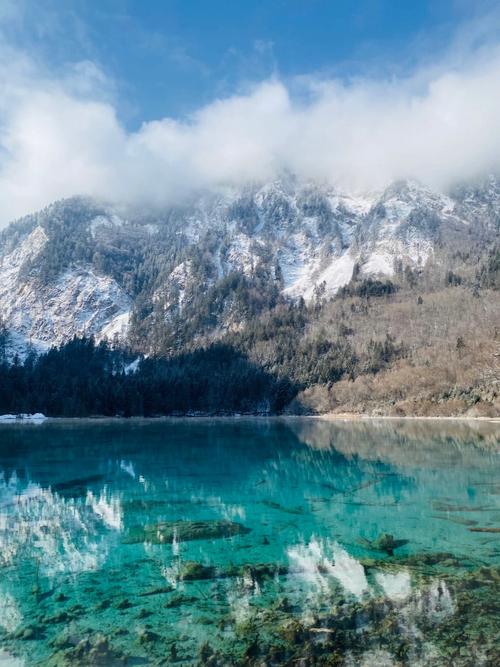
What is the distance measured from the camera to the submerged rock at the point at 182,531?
21703 mm

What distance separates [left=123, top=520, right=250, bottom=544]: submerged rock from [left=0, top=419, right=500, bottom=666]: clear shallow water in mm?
143

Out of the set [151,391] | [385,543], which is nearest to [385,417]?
[151,391]

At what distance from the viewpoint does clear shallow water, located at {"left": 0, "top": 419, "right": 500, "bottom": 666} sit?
1206cm

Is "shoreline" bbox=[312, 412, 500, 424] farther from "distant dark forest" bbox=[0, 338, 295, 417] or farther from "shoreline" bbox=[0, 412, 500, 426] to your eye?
"distant dark forest" bbox=[0, 338, 295, 417]

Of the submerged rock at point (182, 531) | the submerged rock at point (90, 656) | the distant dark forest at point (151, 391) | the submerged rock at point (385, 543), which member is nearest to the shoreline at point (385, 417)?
the distant dark forest at point (151, 391)

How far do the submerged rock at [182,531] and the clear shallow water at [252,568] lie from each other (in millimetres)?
143

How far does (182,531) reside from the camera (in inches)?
901

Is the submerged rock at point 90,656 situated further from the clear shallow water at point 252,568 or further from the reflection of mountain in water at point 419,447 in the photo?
the reflection of mountain in water at point 419,447

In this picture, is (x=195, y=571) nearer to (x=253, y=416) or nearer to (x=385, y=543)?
(x=385, y=543)

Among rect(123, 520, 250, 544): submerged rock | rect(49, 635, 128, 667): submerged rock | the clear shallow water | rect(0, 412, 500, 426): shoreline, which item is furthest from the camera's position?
rect(0, 412, 500, 426): shoreline

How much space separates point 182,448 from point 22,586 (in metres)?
45.2

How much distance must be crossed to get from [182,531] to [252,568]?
20.0ft

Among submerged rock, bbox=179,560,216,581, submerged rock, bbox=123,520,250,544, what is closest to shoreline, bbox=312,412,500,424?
submerged rock, bbox=123,520,250,544

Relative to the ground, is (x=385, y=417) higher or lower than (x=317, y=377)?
lower
